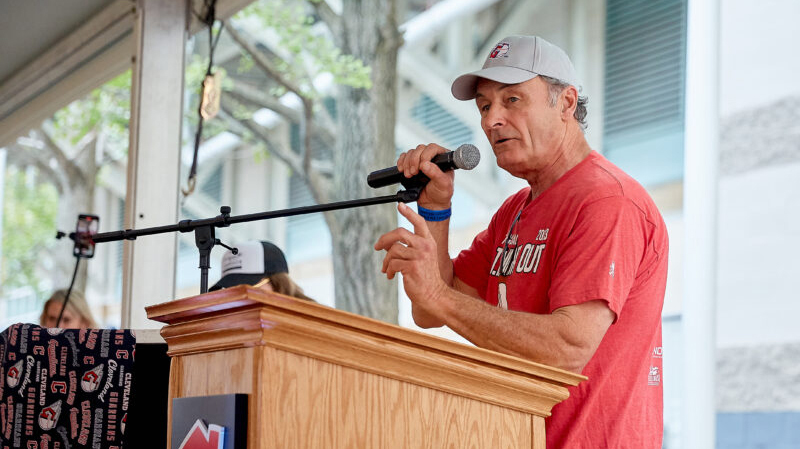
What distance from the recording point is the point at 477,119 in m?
9.66

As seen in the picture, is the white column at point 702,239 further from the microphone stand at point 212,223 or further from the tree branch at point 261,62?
the microphone stand at point 212,223

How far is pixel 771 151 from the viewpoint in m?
6.23

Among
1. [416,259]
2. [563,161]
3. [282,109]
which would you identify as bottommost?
[416,259]

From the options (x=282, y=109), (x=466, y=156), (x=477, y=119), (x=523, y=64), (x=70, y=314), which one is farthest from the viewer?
(x=477, y=119)

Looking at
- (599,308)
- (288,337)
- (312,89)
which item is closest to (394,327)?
(288,337)

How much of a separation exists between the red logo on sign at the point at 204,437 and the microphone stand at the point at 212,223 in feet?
2.26

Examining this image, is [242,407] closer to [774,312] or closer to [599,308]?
[599,308]

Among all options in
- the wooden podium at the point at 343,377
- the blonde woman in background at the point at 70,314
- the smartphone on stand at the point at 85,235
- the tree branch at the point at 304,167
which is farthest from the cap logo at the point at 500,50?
the tree branch at the point at 304,167

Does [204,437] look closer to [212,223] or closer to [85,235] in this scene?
[212,223]

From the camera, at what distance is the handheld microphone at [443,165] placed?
1938mm

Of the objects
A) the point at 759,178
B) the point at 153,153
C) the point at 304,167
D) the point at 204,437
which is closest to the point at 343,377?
the point at 204,437

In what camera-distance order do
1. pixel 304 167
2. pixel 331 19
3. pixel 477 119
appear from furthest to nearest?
pixel 477 119
pixel 304 167
pixel 331 19

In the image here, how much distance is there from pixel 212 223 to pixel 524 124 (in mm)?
786

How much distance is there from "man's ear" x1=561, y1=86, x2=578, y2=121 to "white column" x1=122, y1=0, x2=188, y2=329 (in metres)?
2.04
